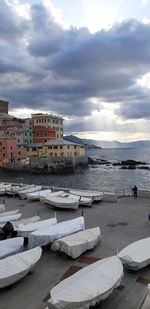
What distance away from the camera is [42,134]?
105 meters

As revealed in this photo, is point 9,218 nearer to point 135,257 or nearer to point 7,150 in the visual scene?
point 135,257

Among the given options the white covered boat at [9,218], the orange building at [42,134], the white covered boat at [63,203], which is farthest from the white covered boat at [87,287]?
the orange building at [42,134]

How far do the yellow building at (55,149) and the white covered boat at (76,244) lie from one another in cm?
7808

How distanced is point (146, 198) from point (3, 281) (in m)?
18.5

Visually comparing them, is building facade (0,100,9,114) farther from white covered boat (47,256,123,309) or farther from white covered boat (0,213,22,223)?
white covered boat (47,256,123,309)

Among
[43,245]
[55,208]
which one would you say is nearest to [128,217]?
[55,208]

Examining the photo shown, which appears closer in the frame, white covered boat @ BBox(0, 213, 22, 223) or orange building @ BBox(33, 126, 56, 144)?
white covered boat @ BBox(0, 213, 22, 223)

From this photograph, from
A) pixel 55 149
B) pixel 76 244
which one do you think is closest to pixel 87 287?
pixel 76 244

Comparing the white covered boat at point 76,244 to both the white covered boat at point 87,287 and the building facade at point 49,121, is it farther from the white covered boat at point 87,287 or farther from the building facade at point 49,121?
the building facade at point 49,121

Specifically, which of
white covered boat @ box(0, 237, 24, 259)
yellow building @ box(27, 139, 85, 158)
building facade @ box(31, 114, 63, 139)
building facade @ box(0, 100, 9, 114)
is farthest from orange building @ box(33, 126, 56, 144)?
white covered boat @ box(0, 237, 24, 259)

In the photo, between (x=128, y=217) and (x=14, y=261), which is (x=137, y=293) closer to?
(x=14, y=261)

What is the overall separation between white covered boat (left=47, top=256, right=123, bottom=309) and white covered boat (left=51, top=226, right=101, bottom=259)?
270cm

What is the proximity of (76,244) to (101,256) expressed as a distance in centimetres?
136

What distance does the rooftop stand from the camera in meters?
9.51
